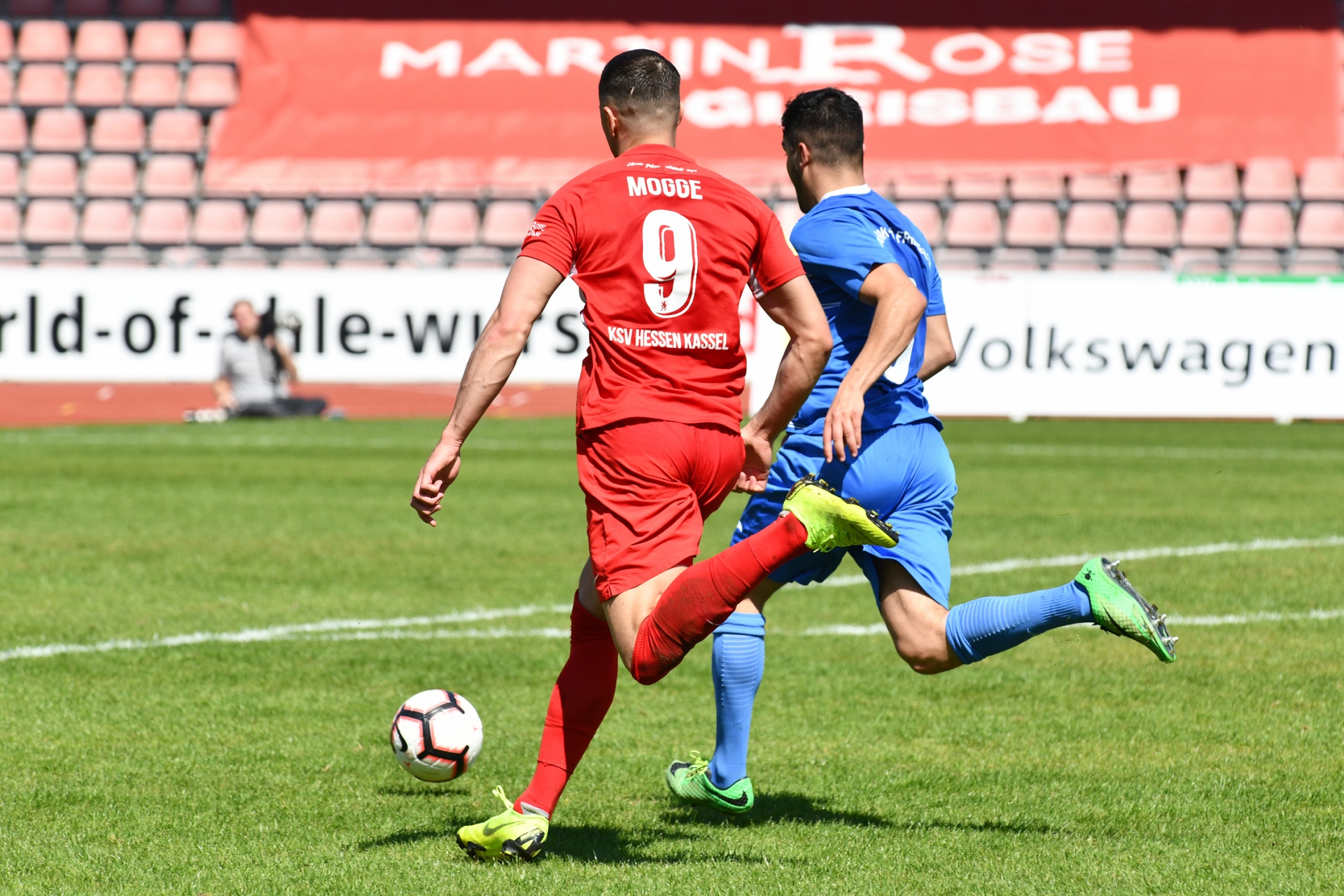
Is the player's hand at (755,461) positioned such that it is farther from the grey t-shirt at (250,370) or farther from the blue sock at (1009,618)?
the grey t-shirt at (250,370)

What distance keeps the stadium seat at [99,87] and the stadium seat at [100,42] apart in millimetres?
163

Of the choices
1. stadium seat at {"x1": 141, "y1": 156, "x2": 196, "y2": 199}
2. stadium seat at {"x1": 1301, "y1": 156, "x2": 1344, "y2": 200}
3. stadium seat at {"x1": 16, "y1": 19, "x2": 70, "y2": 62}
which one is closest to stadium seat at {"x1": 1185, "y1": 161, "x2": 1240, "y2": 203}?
stadium seat at {"x1": 1301, "y1": 156, "x2": 1344, "y2": 200}

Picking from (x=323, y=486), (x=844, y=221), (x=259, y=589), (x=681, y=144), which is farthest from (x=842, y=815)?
(x=681, y=144)

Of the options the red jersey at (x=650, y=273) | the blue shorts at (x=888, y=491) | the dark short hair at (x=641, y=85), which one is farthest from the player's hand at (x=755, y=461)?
the dark short hair at (x=641, y=85)

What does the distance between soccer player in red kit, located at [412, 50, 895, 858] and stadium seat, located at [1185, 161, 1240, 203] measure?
778 inches

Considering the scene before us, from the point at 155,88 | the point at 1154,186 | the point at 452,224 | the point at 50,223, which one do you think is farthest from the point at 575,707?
the point at 155,88

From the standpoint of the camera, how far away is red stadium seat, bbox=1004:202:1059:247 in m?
21.8

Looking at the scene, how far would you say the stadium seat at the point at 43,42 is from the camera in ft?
80.3

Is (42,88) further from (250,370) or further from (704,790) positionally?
(704,790)

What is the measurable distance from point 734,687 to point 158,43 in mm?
22856

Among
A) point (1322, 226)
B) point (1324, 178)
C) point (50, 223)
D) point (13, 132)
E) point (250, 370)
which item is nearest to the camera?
point (250, 370)

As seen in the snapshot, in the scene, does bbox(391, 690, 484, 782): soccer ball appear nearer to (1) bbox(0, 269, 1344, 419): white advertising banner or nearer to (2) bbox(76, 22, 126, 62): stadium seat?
(1) bbox(0, 269, 1344, 419): white advertising banner

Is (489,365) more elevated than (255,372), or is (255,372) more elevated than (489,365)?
(489,365)

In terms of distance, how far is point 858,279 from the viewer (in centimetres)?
436
